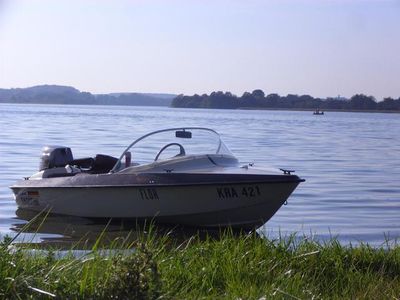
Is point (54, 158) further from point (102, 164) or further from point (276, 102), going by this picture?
point (276, 102)

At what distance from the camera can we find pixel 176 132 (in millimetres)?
12406

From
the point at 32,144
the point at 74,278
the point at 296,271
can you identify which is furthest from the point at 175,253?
the point at 32,144

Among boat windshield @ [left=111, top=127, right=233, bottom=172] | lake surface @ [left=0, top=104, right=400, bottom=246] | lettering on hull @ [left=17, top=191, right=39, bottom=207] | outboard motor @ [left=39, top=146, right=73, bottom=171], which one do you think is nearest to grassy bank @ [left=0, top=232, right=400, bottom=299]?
lake surface @ [left=0, top=104, right=400, bottom=246]

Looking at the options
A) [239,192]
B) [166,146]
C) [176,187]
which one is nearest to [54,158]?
[166,146]

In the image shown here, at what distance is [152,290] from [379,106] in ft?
287

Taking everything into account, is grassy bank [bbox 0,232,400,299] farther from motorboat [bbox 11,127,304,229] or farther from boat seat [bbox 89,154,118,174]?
boat seat [bbox 89,154,118,174]

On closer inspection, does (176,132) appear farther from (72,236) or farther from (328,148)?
(328,148)

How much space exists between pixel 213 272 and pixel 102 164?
706cm

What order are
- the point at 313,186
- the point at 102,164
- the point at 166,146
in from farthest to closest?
the point at 313,186, the point at 102,164, the point at 166,146

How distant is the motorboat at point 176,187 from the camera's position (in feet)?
37.4

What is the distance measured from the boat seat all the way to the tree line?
2619 inches

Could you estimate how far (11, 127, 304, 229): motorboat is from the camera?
11414mm

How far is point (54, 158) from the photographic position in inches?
536

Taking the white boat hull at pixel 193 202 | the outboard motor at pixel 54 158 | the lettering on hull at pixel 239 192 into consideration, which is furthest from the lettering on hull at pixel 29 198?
the lettering on hull at pixel 239 192
